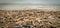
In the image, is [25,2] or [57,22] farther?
[25,2]

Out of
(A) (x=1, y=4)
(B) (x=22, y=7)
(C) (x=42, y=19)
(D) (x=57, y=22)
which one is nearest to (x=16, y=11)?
(B) (x=22, y=7)

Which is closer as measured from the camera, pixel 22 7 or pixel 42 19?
pixel 42 19

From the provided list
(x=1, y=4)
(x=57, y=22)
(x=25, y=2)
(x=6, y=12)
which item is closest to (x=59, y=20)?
(x=57, y=22)

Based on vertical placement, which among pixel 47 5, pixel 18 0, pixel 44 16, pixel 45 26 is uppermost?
pixel 18 0

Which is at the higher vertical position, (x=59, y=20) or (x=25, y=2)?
(x=25, y=2)

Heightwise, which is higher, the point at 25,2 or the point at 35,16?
the point at 25,2

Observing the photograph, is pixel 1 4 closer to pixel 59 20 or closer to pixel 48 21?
pixel 48 21

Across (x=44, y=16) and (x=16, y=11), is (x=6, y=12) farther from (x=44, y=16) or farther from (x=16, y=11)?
(x=44, y=16)

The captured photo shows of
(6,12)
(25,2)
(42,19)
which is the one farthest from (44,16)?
(6,12)
